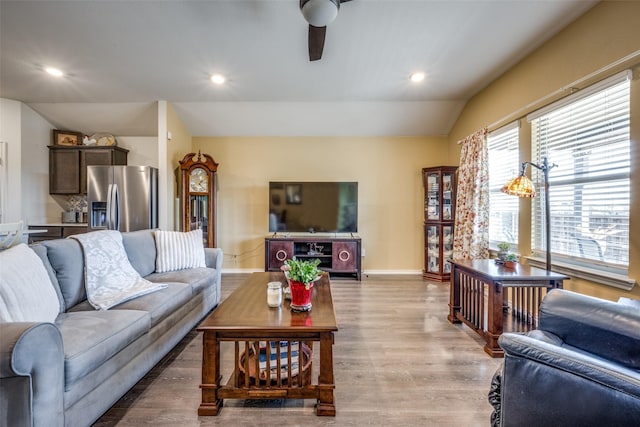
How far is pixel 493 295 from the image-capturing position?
2.23 meters

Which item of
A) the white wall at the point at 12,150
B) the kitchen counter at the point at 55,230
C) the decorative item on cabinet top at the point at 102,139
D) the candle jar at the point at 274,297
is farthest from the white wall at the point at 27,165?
the candle jar at the point at 274,297

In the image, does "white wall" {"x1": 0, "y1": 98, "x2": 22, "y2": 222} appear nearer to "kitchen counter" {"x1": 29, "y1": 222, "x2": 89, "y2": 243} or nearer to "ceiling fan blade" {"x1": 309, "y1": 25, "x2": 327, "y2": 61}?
"kitchen counter" {"x1": 29, "y1": 222, "x2": 89, "y2": 243}

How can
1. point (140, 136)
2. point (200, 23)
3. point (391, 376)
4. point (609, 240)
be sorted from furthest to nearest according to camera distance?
point (140, 136) → point (200, 23) → point (609, 240) → point (391, 376)

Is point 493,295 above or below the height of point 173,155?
below

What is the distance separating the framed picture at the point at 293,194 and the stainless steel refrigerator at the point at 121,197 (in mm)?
2016

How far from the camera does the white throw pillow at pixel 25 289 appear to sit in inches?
53.9

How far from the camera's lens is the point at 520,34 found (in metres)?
2.70

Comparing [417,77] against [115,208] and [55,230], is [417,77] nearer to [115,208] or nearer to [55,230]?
[115,208]

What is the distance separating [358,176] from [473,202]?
1.92 metres

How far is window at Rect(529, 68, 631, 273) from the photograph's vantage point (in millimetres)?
2145

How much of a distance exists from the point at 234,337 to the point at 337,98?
142 inches

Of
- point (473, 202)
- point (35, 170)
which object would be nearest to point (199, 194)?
point (35, 170)

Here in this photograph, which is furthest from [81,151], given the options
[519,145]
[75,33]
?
[519,145]

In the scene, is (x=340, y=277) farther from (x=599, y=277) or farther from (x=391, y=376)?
(x=599, y=277)
